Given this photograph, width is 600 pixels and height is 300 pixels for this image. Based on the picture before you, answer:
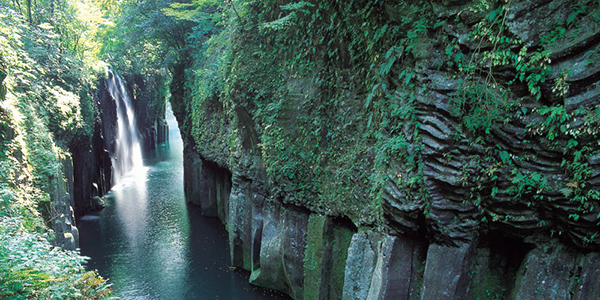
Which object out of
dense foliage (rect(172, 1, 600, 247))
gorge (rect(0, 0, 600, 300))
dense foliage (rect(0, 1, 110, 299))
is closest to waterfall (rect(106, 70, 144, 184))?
dense foliage (rect(0, 1, 110, 299))

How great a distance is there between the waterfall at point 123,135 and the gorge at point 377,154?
8765 mm

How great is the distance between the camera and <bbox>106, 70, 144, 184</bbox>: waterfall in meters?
24.9

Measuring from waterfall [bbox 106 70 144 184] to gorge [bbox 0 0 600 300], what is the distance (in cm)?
877

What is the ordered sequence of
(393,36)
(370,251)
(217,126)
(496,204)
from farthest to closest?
1. (217,126)
2. (370,251)
3. (393,36)
4. (496,204)

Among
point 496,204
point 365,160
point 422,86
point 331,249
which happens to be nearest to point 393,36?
point 422,86

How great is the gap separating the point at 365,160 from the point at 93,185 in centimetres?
1737

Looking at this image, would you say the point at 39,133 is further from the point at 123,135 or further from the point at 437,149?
the point at 123,135

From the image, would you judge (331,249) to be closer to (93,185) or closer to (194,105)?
(194,105)

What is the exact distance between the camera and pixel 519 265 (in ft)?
18.8

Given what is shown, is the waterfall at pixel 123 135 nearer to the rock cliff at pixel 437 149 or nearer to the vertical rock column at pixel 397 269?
the rock cliff at pixel 437 149

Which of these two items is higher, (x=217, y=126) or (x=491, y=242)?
(x=217, y=126)

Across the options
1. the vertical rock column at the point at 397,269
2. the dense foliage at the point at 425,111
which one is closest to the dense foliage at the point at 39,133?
the vertical rock column at the point at 397,269

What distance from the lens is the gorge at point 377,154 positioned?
4.86 metres

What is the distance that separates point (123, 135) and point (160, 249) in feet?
52.5
